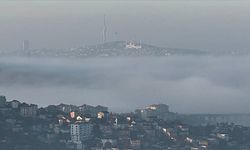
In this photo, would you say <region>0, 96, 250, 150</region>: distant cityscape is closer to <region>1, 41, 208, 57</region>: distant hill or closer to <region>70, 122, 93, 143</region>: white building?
<region>70, 122, 93, 143</region>: white building

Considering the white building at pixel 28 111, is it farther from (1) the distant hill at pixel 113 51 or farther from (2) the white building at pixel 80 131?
(1) the distant hill at pixel 113 51

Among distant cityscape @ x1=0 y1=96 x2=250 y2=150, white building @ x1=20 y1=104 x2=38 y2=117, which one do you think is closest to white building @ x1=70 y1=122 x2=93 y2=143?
distant cityscape @ x1=0 y1=96 x2=250 y2=150

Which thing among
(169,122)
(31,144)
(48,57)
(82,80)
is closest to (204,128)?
(169,122)

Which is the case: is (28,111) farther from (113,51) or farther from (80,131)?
(113,51)

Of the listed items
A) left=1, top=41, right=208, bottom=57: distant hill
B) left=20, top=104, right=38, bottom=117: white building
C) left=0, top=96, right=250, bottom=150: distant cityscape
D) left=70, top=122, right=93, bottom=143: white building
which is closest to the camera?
left=0, top=96, right=250, bottom=150: distant cityscape

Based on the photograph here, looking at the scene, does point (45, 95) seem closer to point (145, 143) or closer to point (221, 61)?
point (145, 143)

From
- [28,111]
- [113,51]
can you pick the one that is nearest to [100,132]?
[28,111]
